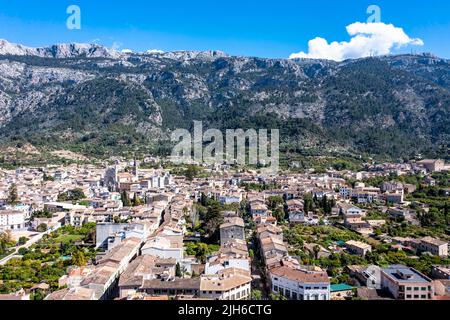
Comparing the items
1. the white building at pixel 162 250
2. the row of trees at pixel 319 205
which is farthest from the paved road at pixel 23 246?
the row of trees at pixel 319 205

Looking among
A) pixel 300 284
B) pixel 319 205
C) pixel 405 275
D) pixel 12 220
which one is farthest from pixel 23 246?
pixel 319 205

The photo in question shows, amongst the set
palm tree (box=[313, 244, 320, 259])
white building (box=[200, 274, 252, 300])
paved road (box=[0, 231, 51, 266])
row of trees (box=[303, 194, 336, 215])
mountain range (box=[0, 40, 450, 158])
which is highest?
mountain range (box=[0, 40, 450, 158])

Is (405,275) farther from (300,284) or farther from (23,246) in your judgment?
(23,246)

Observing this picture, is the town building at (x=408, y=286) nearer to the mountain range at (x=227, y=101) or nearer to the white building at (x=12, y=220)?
the white building at (x=12, y=220)

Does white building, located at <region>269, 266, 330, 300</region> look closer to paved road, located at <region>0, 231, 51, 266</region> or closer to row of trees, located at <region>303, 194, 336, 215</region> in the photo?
paved road, located at <region>0, 231, 51, 266</region>

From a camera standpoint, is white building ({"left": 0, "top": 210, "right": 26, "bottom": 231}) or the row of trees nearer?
white building ({"left": 0, "top": 210, "right": 26, "bottom": 231})

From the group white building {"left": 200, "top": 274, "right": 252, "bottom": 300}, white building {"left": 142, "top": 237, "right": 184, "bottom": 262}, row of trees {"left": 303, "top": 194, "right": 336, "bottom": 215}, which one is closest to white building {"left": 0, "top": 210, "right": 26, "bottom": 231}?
white building {"left": 142, "top": 237, "right": 184, "bottom": 262}
